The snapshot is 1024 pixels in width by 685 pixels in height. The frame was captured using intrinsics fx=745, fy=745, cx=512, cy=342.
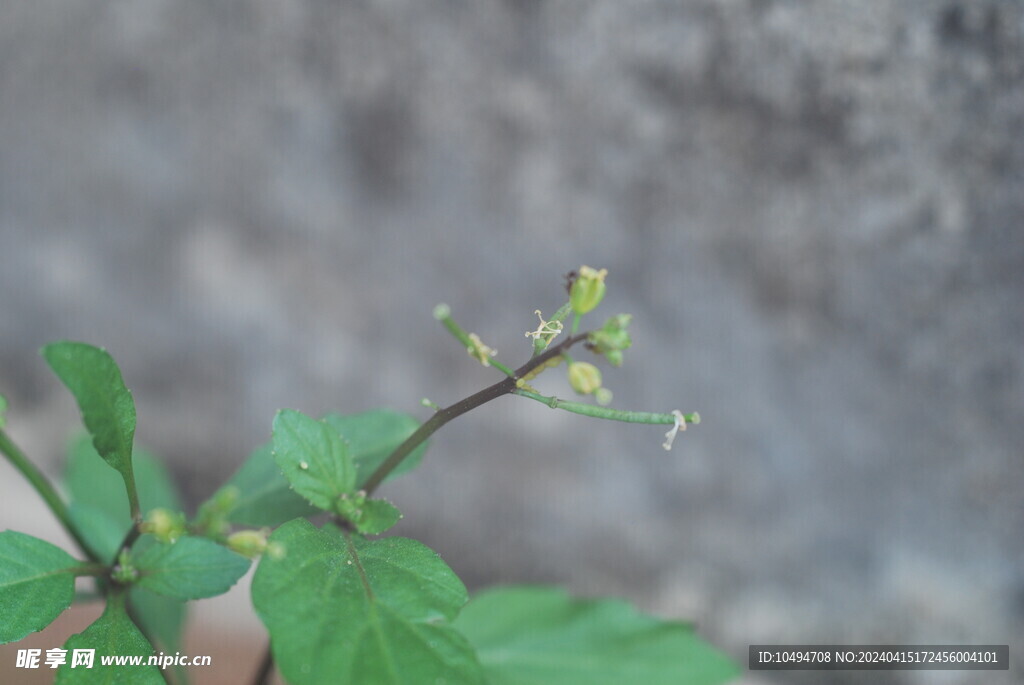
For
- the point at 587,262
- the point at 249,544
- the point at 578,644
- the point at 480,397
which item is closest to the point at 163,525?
the point at 249,544

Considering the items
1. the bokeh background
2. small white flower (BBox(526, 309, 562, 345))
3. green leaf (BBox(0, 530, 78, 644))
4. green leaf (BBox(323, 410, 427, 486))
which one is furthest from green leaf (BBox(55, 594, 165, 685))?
the bokeh background

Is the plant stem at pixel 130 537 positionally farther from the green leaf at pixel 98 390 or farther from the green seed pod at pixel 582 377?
the green seed pod at pixel 582 377

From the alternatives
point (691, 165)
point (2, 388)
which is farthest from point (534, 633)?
point (2, 388)

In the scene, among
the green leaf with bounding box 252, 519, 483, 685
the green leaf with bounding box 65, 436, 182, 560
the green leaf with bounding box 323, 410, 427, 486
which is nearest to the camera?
the green leaf with bounding box 252, 519, 483, 685

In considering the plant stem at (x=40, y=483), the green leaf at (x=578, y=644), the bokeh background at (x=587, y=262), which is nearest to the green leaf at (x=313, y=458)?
the plant stem at (x=40, y=483)

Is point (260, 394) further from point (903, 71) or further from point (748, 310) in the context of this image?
point (903, 71)

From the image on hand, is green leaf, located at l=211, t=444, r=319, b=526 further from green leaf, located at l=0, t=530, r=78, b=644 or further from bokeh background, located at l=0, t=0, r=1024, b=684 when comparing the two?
bokeh background, located at l=0, t=0, r=1024, b=684
